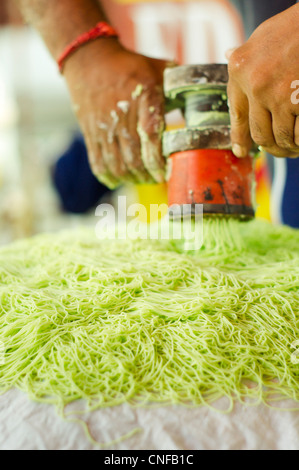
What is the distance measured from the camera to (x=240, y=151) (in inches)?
30.4

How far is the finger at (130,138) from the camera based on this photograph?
0.93 meters

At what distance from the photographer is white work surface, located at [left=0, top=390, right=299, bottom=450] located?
46 cm

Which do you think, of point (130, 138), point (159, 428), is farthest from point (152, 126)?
point (159, 428)

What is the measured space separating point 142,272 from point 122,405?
0.89 ft

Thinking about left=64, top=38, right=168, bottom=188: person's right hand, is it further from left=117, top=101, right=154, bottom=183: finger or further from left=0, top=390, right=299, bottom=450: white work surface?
left=0, top=390, right=299, bottom=450: white work surface

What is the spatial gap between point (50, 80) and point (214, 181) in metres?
3.92

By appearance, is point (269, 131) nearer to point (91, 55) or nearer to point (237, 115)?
point (237, 115)

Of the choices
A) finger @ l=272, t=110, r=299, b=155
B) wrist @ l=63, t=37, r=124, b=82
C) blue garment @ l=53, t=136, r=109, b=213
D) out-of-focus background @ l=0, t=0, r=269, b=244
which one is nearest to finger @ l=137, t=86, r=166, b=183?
wrist @ l=63, t=37, r=124, b=82

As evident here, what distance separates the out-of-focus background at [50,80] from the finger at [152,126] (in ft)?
3.38

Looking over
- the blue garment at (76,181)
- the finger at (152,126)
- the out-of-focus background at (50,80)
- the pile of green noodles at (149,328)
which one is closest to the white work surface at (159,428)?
the pile of green noodles at (149,328)

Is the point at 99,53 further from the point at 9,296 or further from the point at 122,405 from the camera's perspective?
the point at 122,405

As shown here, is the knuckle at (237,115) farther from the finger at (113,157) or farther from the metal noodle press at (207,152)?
the finger at (113,157)

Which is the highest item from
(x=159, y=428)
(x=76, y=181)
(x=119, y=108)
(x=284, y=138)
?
(x=119, y=108)

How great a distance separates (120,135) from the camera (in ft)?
3.14
